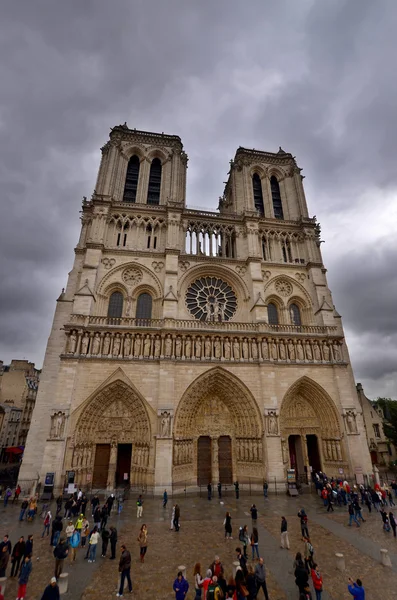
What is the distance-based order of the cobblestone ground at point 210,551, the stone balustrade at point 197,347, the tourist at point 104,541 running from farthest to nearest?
the stone balustrade at point 197,347 → the tourist at point 104,541 → the cobblestone ground at point 210,551

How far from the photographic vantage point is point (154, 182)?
28859 mm

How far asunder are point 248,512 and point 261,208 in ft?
84.5

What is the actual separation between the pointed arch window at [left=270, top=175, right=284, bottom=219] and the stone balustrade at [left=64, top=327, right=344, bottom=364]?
47.0 feet

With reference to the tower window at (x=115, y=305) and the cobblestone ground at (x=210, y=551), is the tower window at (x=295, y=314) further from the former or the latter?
the tower window at (x=115, y=305)

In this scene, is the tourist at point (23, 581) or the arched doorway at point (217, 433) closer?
the tourist at point (23, 581)

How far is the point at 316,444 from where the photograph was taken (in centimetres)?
2084

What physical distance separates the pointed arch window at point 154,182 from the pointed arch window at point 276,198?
12082 mm

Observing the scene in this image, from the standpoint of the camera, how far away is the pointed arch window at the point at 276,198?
98.5 feet

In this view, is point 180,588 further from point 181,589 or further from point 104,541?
point 104,541

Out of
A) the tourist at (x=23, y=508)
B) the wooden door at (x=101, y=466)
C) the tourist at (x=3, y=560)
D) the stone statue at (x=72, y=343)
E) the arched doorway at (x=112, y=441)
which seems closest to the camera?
the tourist at (x=3, y=560)

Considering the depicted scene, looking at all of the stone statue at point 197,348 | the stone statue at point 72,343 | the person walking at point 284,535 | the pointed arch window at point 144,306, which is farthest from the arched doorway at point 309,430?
the stone statue at point 72,343

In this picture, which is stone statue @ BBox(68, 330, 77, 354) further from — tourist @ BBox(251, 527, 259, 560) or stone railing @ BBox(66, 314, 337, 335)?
tourist @ BBox(251, 527, 259, 560)

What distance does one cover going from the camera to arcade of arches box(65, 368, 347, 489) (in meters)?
17.8

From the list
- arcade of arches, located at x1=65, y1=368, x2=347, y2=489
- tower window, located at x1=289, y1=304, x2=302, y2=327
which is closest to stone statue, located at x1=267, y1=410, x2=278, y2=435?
arcade of arches, located at x1=65, y1=368, x2=347, y2=489
